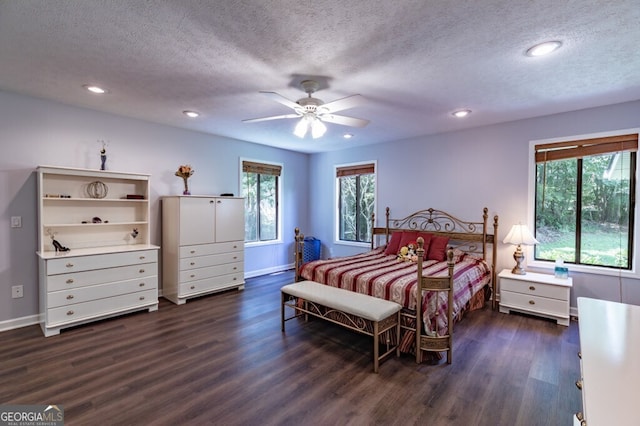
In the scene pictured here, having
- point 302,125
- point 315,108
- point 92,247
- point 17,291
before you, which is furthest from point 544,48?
point 17,291

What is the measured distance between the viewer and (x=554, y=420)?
1.97m

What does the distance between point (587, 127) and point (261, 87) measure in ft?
13.1

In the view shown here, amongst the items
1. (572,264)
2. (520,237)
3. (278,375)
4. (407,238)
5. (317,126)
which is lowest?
(278,375)

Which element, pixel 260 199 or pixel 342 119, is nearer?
pixel 342 119

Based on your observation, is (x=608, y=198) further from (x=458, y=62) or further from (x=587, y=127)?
(x=458, y=62)

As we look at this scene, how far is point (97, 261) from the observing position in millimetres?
3473

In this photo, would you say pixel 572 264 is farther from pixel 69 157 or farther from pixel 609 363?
pixel 69 157

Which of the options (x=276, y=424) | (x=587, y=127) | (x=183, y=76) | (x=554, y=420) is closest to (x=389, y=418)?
(x=276, y=424)

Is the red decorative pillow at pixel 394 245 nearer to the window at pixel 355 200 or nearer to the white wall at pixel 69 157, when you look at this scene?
the window at pixel 355 200

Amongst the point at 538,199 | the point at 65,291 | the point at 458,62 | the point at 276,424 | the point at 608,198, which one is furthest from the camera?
the point at 538,199

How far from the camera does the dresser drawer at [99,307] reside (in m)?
3.20

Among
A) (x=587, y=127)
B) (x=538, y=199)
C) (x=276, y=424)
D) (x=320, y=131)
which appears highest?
(x=587, y=127)

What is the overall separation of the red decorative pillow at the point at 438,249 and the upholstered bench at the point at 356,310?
183 centimetres

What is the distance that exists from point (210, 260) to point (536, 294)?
4499mm
